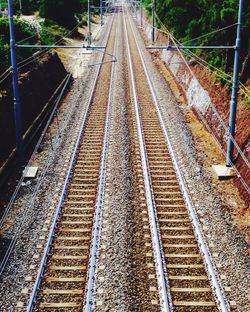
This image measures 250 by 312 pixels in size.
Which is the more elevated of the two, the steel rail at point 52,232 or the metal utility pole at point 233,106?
the metal utility pole at point 233,106

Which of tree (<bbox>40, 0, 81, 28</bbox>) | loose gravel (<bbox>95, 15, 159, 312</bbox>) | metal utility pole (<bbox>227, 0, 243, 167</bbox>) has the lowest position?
loose gravel (<bbox>95, 15, 159, 312</bbox>)

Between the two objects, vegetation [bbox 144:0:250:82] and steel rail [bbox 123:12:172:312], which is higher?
vegetation [bbox 144:0:250:82]

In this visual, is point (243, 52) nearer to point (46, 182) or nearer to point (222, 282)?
point (46, 182)

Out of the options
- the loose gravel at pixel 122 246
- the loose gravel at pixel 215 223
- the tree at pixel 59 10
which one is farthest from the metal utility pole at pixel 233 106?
the tree at pixel 59 10

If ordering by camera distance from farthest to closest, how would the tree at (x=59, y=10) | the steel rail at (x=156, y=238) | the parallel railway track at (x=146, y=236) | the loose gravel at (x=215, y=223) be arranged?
1. the tree at (x=59, y=10)
2. the loose gravel at (x=215, y=223)
3. the parallel railway track at (x=146, y=236)
4. the steel rail at (x=156, y=238)

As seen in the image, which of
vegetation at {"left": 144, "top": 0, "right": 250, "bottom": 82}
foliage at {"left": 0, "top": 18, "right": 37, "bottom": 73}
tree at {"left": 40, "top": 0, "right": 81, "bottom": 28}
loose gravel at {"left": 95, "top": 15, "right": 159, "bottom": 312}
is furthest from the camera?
tree at {"left": 40, "top": 0, "right": 81, "bottom": 28}

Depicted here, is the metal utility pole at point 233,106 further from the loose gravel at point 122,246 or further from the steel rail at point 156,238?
the loose gravel at point 122,246

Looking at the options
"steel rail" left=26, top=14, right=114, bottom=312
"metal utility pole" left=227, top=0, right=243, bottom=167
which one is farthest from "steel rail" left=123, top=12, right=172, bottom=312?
"metal utility pole" left=227, top=0, right=243, bottom=167

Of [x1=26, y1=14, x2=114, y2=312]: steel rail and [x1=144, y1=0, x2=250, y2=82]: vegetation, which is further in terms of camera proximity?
[x1=144, y1=0, x2=250, y2=82]: vegetation

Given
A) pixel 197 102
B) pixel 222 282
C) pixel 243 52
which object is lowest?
pixel 222 282

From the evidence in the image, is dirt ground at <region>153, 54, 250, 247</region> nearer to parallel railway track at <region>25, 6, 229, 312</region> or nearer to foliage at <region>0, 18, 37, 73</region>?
parallel railway track at <region>25, 6, 229, 312</region>

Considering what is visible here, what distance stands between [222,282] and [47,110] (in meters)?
16.9

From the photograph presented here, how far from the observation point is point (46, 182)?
17.3m

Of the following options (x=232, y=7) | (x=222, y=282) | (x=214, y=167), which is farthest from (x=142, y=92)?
(x=222, y=282)
